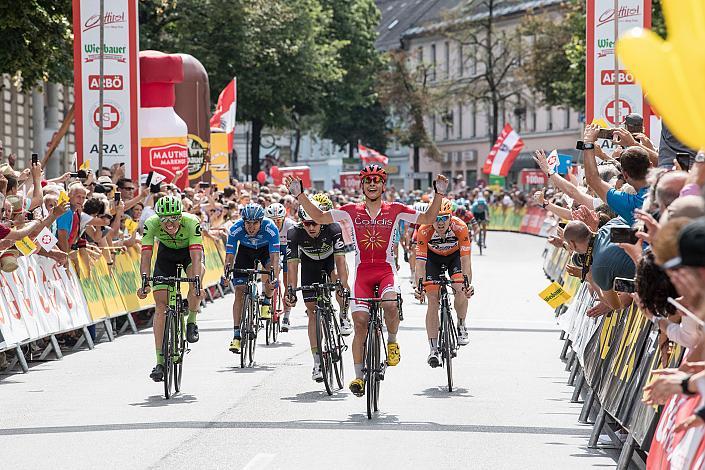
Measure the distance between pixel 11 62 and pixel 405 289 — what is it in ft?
29.7

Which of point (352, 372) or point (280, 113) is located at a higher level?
point (280, 113)

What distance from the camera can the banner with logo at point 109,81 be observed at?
27312 millimetres

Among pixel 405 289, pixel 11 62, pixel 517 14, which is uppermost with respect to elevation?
pixel 517 14

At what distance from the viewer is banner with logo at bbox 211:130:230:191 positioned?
126 feet

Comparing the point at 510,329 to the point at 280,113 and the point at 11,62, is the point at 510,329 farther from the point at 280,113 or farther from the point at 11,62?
the point at 280,113

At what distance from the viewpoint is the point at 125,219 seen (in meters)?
21.1

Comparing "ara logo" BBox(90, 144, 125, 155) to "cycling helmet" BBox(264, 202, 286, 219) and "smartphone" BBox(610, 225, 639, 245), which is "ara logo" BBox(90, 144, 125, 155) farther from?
"smartphone" BBox(610, 225, 639, 245)

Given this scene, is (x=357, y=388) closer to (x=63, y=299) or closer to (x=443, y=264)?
(x=443, y=264)

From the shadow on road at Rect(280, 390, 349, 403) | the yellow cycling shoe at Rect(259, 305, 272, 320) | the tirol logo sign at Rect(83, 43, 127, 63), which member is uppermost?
the tirol logo sign at Rect(83, 43, 127, 63)

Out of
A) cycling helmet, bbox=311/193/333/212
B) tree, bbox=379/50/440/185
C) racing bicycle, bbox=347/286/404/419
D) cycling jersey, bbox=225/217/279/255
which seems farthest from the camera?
tree, bbox=379/50/440/185

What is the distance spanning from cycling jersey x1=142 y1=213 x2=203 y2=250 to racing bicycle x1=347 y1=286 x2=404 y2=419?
2153 millimetres

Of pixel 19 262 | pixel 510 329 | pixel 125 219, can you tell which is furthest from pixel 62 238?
pixel 510 329

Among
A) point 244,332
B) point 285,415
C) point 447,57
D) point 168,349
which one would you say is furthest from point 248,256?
point 447,57

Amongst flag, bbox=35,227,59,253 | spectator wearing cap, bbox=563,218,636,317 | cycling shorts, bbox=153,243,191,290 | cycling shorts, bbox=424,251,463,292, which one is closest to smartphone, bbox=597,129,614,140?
spectator wearing cap, bbox=563,218,636,317
